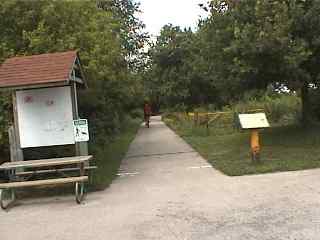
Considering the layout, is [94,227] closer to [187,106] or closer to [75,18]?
[75,18]

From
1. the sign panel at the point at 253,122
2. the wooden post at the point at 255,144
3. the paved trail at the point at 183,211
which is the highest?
the sign panel at the point at 253,122

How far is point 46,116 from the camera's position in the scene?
12133mm

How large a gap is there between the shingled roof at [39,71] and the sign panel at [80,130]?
3.20ft

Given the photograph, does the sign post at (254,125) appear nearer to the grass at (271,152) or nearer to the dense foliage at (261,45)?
the grass at (271,152)

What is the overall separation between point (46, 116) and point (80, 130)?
92 centimetres

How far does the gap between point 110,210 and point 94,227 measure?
117 centimetres

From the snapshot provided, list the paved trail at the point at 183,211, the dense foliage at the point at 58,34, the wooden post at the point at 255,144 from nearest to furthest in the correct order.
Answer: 1. the paved trail at the point at 183,211
2. the wooden post at the point at 255,144
3. the dense foliage at the point at 58,34

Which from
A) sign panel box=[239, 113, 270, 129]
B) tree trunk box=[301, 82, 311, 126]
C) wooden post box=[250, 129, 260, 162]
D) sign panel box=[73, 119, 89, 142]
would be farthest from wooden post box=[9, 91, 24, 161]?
tree trunk box=[301, 82, 311, 126]

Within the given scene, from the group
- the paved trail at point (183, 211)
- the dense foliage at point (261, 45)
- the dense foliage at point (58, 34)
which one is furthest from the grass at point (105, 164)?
the dense foliage at point (261, 45)

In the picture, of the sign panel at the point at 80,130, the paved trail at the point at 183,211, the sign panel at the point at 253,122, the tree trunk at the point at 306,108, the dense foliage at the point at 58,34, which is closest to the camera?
the paved trail at the point at 183,211

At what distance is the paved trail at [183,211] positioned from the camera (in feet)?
23.3

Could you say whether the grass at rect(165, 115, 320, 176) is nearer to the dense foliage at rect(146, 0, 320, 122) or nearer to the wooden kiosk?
the dense foliage at rect(146, 0, 320, 122)

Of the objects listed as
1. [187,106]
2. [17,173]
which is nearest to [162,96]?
[187,106]

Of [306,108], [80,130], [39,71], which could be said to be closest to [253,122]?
[80,130]
